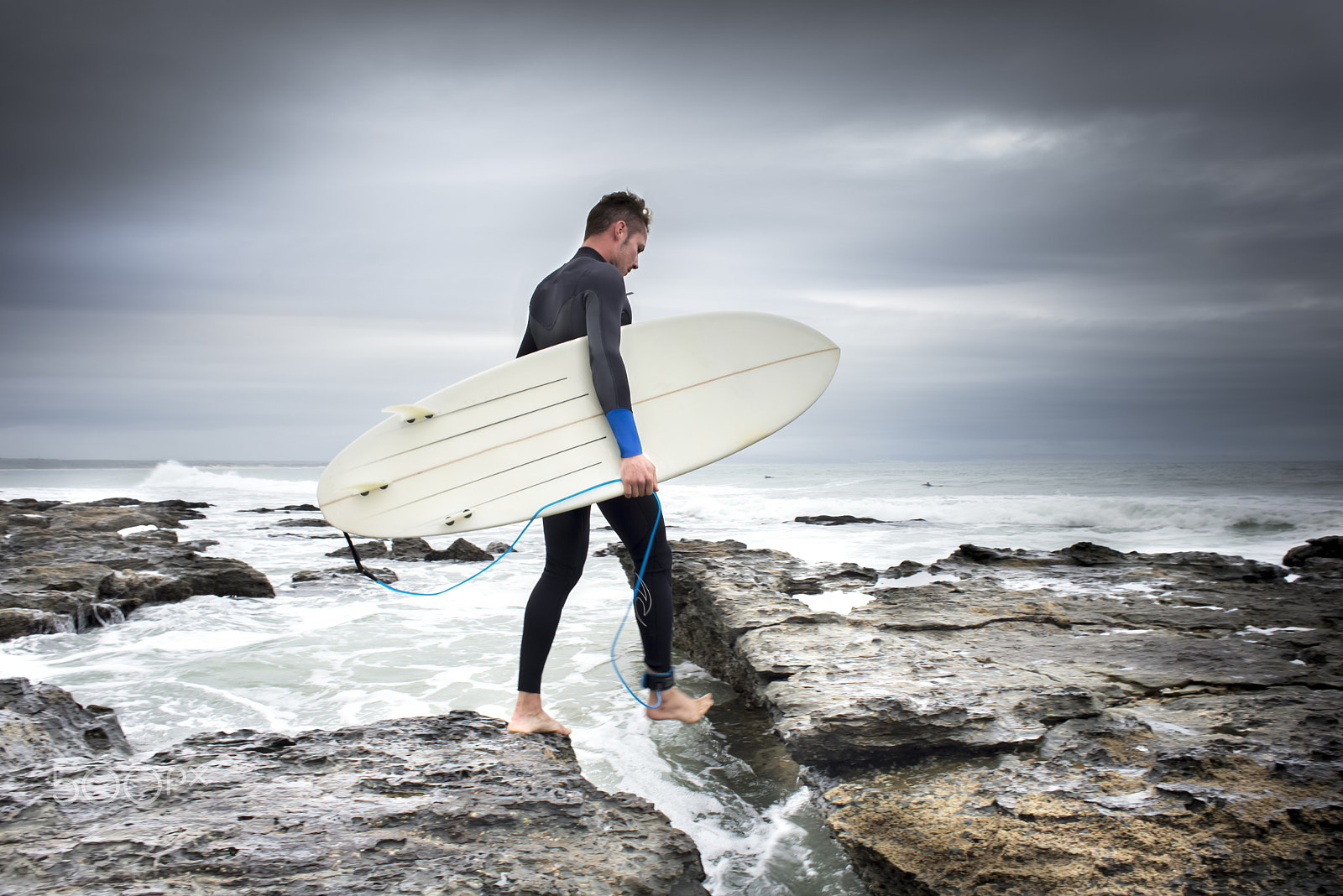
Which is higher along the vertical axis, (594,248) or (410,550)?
(594,248)

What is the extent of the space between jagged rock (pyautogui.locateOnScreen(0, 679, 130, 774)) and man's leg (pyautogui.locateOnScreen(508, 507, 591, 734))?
1261 millimetres

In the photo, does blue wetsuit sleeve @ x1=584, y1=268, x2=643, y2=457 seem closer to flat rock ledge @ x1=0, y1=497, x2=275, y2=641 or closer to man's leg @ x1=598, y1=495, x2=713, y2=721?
man's leg @ x1=598, y1=495, x2=713, y2=721

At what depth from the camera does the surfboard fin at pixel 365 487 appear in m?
2.67

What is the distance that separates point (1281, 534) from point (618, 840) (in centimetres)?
1488

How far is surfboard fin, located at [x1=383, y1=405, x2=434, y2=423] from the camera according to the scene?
107 inches

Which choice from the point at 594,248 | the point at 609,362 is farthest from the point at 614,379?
the point at 594,248

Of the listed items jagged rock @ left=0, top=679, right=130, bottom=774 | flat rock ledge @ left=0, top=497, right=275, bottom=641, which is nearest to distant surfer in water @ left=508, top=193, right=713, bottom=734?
jagged rock @ left=0, top=679, right=130, bottom=774

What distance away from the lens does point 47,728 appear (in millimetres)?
2209

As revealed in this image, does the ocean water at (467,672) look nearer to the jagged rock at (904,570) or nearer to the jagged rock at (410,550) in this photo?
the jagged rock at (410,550)

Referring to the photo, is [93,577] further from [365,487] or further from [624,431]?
[624,431]

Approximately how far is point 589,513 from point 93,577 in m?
5.54

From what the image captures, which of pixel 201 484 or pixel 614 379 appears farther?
pixel 201 484

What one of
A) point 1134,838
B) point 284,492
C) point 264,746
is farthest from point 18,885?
point 284,492

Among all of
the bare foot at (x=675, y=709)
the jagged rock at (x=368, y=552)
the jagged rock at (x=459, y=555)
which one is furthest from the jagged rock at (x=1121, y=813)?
the jagged rock at (x=368, y=552)
